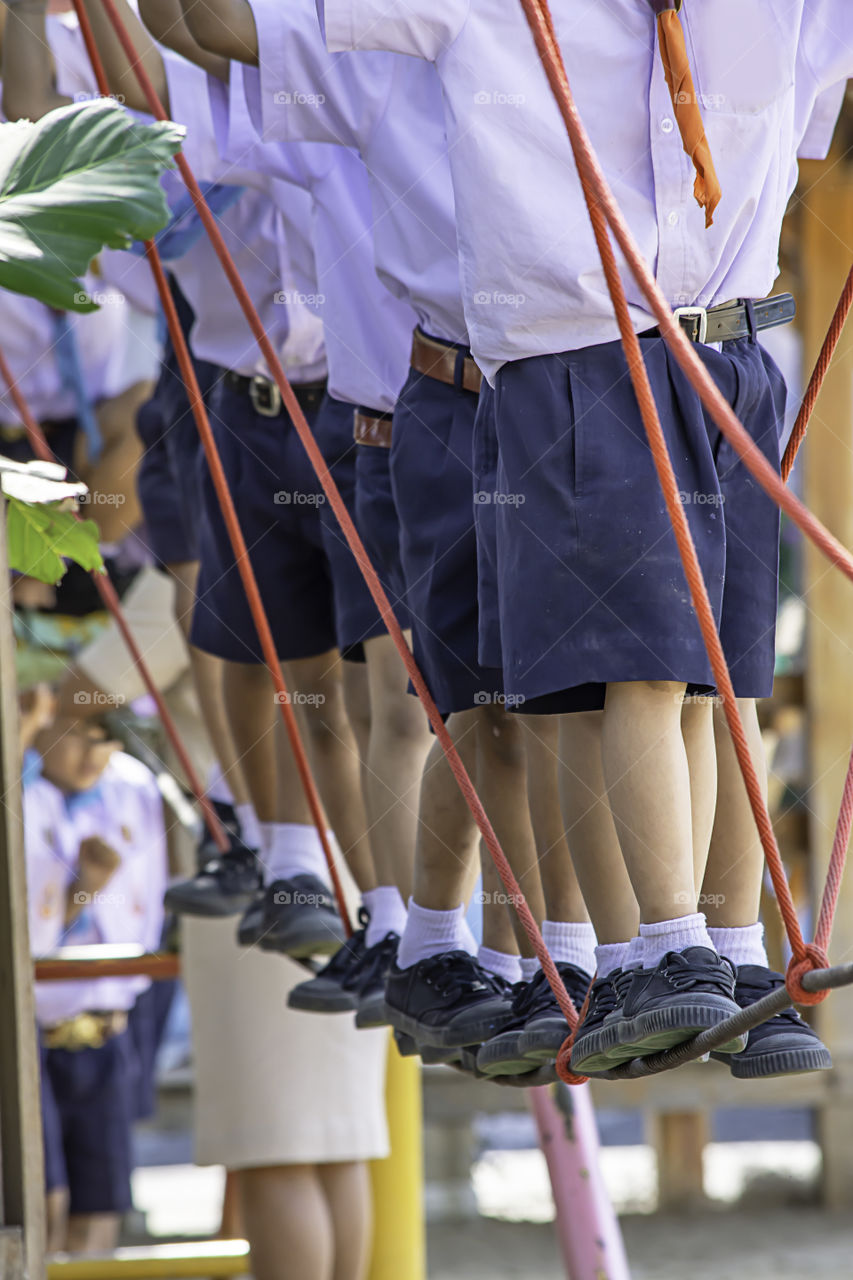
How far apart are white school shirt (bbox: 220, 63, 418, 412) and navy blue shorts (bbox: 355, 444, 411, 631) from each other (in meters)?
0.07

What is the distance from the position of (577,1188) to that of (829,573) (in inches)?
73.7

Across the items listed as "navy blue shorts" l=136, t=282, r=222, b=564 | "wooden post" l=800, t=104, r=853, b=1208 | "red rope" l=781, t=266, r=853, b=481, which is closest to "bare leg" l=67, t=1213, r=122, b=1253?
"wooden post" l=800, t=104, r=853, b=1208

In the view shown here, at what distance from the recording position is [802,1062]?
167cm

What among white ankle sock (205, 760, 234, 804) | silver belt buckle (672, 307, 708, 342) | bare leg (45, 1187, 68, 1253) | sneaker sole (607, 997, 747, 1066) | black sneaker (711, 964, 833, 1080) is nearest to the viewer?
sneaker sole (607, 997, 747, 1066)

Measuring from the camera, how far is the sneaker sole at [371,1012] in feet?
7.96

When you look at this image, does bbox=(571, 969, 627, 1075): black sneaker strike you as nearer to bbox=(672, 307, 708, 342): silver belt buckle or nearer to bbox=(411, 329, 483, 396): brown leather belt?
bbox=(672, 307, 708, 342): silver belt buckle

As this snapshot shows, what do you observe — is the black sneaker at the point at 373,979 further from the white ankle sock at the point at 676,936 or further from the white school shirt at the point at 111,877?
the white school shirt at the point at 111,877

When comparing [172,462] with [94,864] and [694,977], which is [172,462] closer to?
[694,977]

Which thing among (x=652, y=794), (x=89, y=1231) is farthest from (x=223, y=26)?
(x=89, y=1231)

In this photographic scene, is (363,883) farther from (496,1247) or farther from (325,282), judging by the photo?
(496,1247)

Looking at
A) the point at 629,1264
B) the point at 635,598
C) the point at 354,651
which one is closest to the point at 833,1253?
the point at 629,1264

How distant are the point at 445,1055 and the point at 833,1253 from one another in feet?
10.0

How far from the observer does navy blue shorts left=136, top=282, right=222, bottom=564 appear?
305 centimetres

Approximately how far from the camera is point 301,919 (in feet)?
9.04
